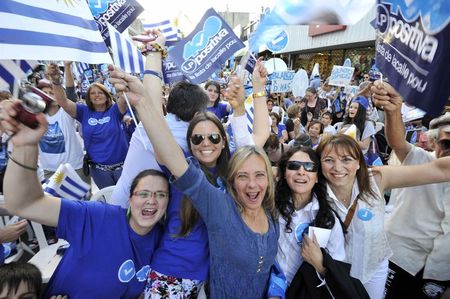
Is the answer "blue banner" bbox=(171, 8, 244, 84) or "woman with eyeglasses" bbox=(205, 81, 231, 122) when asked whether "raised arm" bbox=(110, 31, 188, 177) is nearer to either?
"blue banner" bbox=(171, 8, 244, 84)

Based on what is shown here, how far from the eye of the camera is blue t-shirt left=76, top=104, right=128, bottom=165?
395 cm

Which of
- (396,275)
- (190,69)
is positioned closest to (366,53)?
(190,69)

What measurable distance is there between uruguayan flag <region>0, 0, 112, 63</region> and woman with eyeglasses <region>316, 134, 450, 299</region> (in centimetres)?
162

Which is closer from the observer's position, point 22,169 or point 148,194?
point 22,169

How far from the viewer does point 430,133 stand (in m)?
2.37

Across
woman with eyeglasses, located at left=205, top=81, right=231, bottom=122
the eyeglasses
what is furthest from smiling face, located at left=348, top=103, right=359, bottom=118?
the eyeglasses

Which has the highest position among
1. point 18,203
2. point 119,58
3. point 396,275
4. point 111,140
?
point 119,58

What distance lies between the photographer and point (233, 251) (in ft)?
5.42

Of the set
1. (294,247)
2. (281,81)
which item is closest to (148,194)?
(294,247)

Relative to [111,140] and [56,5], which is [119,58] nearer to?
[56,5]

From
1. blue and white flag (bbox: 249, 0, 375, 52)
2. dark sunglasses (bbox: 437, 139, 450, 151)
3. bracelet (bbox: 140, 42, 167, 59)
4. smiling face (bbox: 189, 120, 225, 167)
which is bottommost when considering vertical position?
dark sunglasses (bbox: 437, 139, 450, 151)

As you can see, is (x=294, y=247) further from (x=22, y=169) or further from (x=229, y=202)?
(x=22, y=169)

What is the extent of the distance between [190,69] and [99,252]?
267cm

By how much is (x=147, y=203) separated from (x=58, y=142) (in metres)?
2.94
